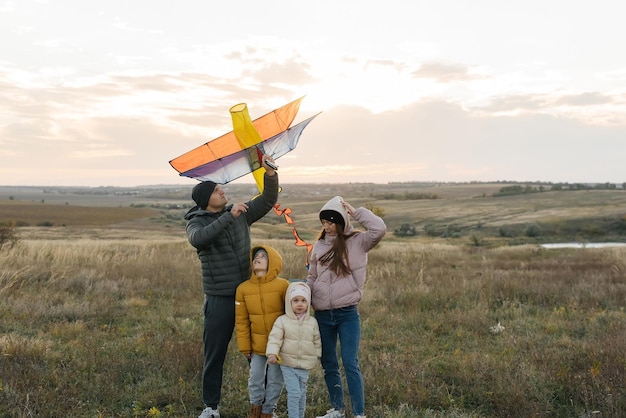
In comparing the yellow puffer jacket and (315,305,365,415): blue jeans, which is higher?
the yellow puffer jacket

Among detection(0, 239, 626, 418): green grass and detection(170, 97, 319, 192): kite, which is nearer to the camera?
detection(170, 97, 319, 192): kite

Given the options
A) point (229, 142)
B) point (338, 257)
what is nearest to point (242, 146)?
point (229, 142)

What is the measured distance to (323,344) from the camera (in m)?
4.50

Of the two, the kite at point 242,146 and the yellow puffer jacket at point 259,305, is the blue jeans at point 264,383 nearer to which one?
the yellow puffer jacket at point 259,305

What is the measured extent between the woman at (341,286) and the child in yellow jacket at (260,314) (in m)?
0.39

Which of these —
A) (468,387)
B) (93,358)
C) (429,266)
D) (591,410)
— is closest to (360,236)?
(468,387)

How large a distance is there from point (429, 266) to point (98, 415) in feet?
40.2

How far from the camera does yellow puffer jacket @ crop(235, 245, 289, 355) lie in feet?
13.8

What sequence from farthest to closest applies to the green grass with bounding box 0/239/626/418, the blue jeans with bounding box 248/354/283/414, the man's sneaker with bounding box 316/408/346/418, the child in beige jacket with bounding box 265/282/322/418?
the green grass with bounding box 0/239/626/418 → the man's sneaker with bounding box 316/408/346/418 → the blue jeans with bounding box 248/354/283/414 → the child in beige jacket with bounding box 265/282/322/418

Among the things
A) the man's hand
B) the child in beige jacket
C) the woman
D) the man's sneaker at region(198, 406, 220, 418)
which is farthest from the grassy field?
the man's hand

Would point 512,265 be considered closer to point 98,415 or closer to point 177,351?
point 177,351

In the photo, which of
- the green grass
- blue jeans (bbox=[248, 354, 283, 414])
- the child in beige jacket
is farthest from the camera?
the green grass

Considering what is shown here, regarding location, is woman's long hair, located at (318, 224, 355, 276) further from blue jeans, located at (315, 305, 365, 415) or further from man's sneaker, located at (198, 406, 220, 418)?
man's sneaker, located at (198, 406, 220, 418)

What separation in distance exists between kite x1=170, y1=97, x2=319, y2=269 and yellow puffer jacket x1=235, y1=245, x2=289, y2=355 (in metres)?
0.55
